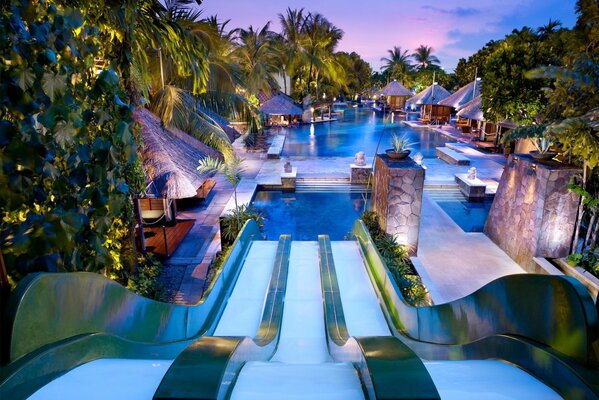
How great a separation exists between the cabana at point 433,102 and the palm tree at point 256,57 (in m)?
12.4

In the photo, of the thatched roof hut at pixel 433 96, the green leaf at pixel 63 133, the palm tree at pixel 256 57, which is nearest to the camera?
the green leaf at pixel 63 133

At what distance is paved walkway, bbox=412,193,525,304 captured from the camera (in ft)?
22.9

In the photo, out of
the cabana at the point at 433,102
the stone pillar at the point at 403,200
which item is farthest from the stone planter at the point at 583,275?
the cabana at the point at 433,102

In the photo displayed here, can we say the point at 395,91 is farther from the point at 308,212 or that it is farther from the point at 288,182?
the point at 308,212

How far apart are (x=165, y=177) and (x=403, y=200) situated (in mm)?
5099

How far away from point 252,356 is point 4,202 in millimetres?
2090

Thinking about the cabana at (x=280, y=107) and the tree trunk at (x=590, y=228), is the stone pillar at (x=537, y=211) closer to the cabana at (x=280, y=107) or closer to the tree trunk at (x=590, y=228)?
the tree trunk at (x=590, y=228)

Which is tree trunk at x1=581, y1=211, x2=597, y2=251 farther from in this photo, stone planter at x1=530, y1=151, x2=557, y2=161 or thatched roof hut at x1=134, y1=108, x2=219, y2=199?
thatched roof hut at x1=134, y1=108, x2=219, y2=199

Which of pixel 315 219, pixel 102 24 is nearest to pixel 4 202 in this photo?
pixel 102 24

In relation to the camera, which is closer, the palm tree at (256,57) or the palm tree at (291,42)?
the palm tree at (256,57)

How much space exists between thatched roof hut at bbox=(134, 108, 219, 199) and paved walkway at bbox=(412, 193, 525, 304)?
5.08m

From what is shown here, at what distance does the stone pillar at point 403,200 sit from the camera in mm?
8062

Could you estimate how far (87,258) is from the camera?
2.91 m

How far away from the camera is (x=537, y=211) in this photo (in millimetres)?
7422
